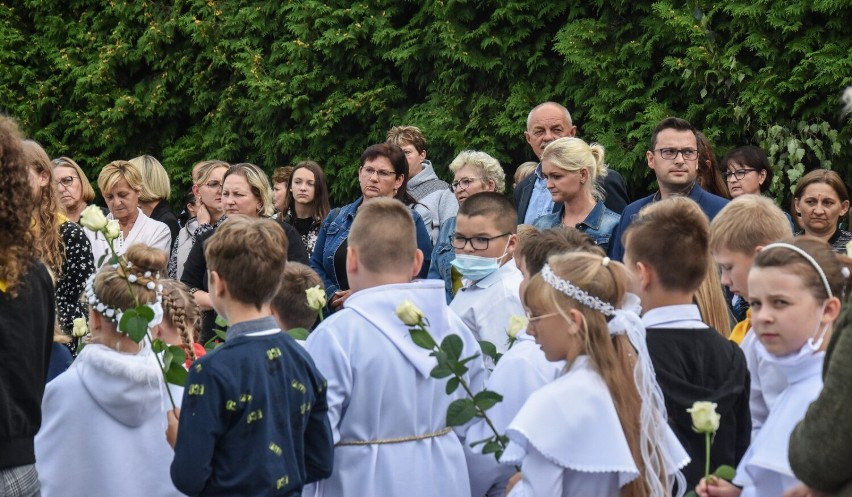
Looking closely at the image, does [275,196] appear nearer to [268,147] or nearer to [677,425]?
[268,147]

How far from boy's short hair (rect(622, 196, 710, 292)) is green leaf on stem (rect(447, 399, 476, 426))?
2.90 feet

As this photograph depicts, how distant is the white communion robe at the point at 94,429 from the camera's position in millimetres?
4316

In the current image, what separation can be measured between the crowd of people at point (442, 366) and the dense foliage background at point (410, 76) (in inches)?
152

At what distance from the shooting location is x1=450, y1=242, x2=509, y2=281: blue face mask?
5512 mm

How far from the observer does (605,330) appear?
357 centimetres

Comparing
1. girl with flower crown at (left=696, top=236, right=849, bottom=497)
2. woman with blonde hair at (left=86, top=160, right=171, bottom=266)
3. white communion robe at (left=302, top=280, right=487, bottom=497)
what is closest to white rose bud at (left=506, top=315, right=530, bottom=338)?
white communion robe at (left=302, top=280, right=487, bottom=497)

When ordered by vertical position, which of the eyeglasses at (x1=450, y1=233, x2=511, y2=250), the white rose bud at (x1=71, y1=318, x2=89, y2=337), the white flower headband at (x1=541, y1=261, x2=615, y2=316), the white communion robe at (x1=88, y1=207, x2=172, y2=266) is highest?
the white flower headband at (x1=541, y1=261, x2=615, y2=316)

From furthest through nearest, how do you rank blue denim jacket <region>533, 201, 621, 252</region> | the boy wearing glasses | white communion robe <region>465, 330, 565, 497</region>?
blue denim jacket <region>533, 201, 621, 252</region> → the boy wearing glasses → white communion robe <region>465, 330, 565, 497</region>

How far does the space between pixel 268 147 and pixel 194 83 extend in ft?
5.59

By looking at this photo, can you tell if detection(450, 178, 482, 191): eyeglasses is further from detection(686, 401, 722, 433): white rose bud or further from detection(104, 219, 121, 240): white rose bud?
detection(686, 401, 722, 433): white rose bud

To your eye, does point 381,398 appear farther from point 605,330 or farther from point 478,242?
point 478,242

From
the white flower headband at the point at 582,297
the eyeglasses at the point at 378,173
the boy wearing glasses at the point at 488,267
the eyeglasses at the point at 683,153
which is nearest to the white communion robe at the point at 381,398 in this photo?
the white flower headband at the point at 582,297

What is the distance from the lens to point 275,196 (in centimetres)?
1059

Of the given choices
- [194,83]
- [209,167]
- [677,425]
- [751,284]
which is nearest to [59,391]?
[677,425]
